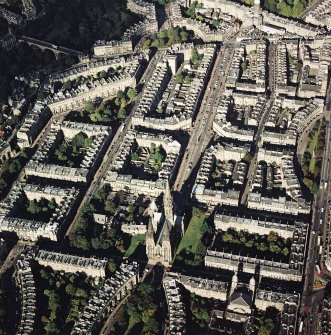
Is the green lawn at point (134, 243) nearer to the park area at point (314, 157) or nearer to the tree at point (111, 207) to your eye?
the tree at point (111, 207)

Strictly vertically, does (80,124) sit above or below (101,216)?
above

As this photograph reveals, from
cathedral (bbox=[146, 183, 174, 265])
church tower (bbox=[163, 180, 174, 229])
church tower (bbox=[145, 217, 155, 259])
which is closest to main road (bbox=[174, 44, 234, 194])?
church tower (bbox=[163, 180, 174, 229])

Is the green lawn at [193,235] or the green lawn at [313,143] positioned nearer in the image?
the green lawn at [193,235]

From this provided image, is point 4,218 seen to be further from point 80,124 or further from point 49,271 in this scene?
point 80,124

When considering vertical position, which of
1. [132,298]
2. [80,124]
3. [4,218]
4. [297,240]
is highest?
[80,124]

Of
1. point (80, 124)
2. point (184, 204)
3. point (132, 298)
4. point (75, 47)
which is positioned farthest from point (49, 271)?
point (75, 47)

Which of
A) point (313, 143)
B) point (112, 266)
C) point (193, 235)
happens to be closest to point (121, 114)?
point (193, 235)

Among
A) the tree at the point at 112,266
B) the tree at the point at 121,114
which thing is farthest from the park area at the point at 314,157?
the tree at the point at 112,266

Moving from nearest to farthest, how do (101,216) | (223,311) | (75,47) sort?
(223,311) → (101,216) → (75,47)

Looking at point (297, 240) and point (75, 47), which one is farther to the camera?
point (75, 47)
